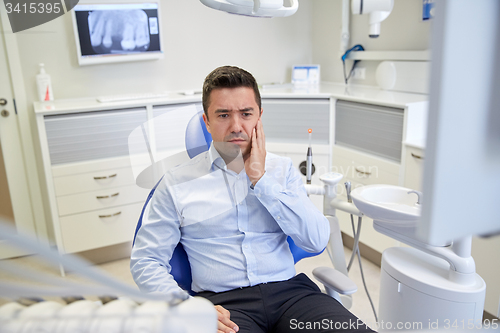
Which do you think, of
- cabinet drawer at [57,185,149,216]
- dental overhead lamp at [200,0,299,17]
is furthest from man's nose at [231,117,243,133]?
cabinet drawer at [57,185,149,216]

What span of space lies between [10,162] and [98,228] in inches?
30.7

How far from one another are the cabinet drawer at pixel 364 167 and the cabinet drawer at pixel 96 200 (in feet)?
4.27

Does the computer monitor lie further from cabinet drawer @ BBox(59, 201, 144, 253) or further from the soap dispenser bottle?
cabinet drawer @ BBox(59, 201, 144, 253)

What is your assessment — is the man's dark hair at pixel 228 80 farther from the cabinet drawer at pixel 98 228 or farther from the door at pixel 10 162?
the door at pixel 10 162

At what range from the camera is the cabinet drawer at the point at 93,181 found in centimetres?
246

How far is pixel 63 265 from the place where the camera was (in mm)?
367

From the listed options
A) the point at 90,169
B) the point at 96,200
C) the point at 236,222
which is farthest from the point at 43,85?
the point at 236,222

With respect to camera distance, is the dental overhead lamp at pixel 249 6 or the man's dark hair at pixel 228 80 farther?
the man's dark hair at pixel 228 80

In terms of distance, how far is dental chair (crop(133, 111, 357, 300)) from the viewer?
1246mm

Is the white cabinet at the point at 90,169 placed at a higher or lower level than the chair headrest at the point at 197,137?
lower

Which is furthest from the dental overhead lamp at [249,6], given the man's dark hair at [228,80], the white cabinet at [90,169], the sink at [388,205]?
the white cabinet at [90,169]

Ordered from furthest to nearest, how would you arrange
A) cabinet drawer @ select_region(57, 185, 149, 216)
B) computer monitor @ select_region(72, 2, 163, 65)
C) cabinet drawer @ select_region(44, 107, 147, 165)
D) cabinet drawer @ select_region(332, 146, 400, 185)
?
1. computer monitor @ select_region(72, 2, 163, 65)
2. cabinet drawer @ select_region(57, 185, 149, 216)
3. cabinet drawer @ select_region(44, 107, 147, 165)
4. cabinet drawer @ select_region(332, 146, 400, 185)

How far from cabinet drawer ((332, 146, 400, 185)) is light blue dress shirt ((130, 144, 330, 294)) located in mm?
1053

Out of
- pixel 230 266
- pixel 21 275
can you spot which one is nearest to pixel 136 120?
pixel 230 266
